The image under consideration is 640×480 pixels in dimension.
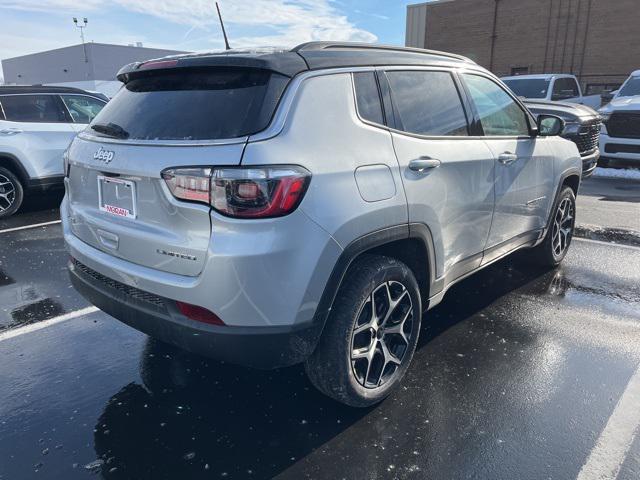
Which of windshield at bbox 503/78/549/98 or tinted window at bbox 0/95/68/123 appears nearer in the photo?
tinted window at bbox 0/95/68/123

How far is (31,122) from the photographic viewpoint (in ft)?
24.3

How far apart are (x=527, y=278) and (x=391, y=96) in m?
2.77

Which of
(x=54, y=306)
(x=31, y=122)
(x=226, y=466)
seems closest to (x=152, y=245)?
(x=226, y=466)

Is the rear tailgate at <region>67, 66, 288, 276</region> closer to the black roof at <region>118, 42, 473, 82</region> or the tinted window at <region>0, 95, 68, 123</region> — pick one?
the black roof at <region>118, 42, 473, 82</region>

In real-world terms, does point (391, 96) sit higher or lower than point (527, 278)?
higher

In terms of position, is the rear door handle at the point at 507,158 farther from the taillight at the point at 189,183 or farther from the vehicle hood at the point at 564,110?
the vehicle hood at the point at 564,110

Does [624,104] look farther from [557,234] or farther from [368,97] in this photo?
[368,97]

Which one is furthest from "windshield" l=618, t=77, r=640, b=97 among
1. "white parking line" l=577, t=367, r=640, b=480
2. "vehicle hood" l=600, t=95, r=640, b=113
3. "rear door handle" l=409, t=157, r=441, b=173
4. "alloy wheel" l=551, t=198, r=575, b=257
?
"rear door handle" l=409, t=157, r=441, b=173

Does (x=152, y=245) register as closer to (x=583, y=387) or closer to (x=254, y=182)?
(x=254, y=182)

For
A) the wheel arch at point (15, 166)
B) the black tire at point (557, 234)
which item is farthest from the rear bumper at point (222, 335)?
the wheel arch at point (15, 166)

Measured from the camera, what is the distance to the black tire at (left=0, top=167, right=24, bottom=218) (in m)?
7.18

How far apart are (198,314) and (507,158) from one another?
8.12 feet

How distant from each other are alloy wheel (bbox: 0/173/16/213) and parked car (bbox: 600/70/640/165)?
36.1ft

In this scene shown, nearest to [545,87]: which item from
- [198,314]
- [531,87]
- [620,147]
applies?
[531,87]
